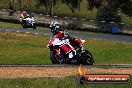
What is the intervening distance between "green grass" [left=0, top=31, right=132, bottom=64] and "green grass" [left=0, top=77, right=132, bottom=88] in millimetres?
10453

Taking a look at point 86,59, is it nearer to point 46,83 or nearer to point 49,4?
point 46,83

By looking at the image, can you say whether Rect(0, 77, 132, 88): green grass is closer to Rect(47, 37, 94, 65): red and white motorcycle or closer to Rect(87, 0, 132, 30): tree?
Rect(47, 37, 94, 65): red and white motorcycle

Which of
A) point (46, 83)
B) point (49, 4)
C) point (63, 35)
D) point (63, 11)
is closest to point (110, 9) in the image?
point (49, 4)

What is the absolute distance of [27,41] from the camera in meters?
37.5

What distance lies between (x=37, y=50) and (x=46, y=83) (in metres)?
18.7

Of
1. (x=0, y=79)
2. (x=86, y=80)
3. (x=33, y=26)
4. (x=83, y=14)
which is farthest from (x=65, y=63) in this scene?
(x=83, y=14)

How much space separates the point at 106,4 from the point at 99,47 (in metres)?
26.8

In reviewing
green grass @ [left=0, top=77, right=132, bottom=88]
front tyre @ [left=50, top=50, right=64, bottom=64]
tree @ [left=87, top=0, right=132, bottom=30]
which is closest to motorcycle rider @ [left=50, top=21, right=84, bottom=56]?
front tyre @ [left=50, top=50, right=64, bottom=64]

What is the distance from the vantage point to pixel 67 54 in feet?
65.1

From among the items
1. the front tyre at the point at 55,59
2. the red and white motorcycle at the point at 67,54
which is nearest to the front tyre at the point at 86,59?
the red and white motorcycle at the point at 67,54

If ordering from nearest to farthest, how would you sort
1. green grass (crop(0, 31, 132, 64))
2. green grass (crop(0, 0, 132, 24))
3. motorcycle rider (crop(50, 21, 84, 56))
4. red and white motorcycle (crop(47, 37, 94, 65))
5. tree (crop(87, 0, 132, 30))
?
motorcycle rider (crop(50, 21, 84, 56)) → red and white motorcycle (crop(47, 37, 94, 65)) → green grass (crop(0, 31, 132, 64)) → tree (crop(87, 0, 132, 30)) → green grass (crop(0, 0, 132, 24))

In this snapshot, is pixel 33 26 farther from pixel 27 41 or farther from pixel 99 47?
pixel 99 47

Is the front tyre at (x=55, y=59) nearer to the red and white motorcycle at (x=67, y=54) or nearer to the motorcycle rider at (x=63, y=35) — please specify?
the red and white motorcycle at (x=67, y=54)

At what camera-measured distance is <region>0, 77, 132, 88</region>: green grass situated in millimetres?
13227
